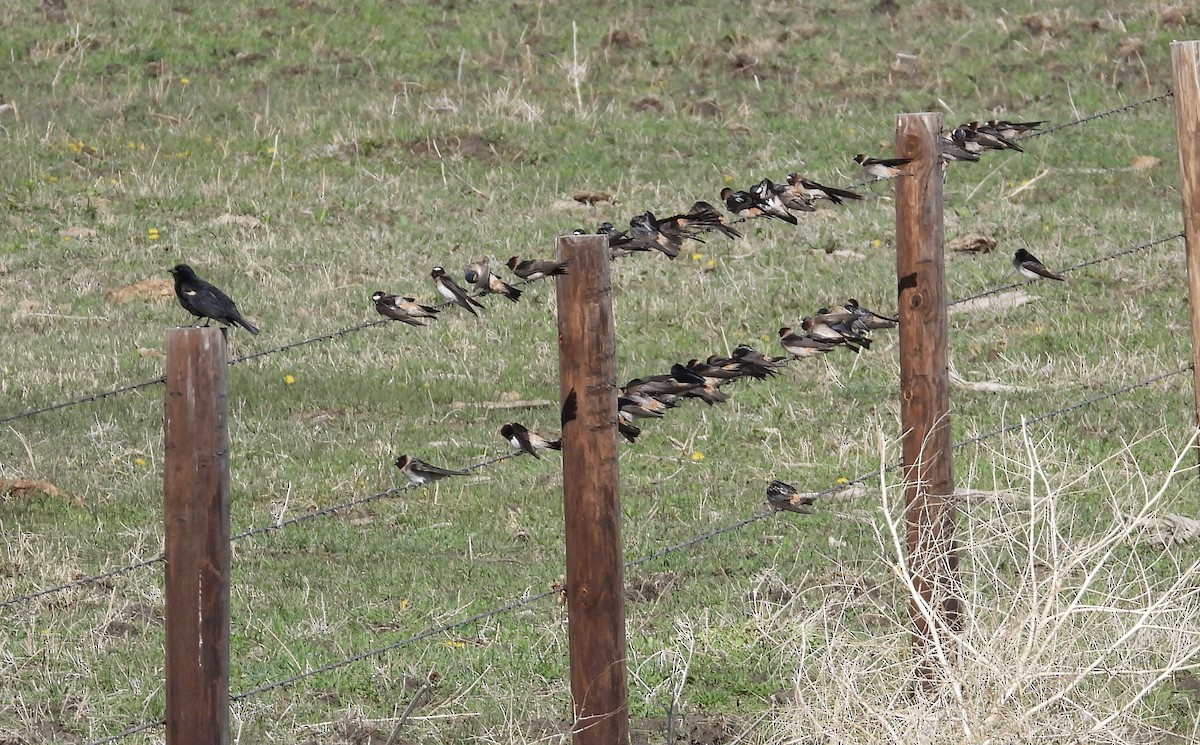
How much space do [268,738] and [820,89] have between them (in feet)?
51.1

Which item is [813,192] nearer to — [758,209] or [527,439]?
[758,209]

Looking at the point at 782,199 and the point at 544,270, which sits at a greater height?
the point at 544,270

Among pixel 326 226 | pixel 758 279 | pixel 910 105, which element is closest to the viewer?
pixel 758 279

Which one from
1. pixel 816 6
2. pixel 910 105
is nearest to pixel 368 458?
pixel 910 105

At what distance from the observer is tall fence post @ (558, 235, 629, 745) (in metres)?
4.70

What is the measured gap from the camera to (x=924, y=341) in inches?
221

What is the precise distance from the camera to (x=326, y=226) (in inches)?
626

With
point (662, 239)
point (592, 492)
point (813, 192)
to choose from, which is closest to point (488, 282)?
point (662, 239)

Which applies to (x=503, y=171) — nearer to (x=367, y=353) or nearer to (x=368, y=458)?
(x=367, y=353)

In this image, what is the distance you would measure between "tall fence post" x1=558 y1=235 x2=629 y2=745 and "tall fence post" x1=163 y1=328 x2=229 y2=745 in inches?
37.8

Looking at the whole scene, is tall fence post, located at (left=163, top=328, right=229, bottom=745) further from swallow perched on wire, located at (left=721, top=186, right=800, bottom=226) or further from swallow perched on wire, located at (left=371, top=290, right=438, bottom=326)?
swallow perched on wire, located at (left=721, top=186, right=800, bottom=226)

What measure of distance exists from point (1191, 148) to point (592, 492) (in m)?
3.06

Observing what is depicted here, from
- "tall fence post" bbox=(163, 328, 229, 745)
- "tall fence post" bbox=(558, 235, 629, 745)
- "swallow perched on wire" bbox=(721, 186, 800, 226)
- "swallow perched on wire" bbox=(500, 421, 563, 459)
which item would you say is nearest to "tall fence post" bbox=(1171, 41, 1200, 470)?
"swallow perched on wire" bbox=(721, 186, 800, 226)

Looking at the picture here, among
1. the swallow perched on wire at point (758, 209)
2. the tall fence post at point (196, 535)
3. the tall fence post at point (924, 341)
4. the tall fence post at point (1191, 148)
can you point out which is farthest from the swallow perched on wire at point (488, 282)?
the tall fence post at point (1191, 148)
